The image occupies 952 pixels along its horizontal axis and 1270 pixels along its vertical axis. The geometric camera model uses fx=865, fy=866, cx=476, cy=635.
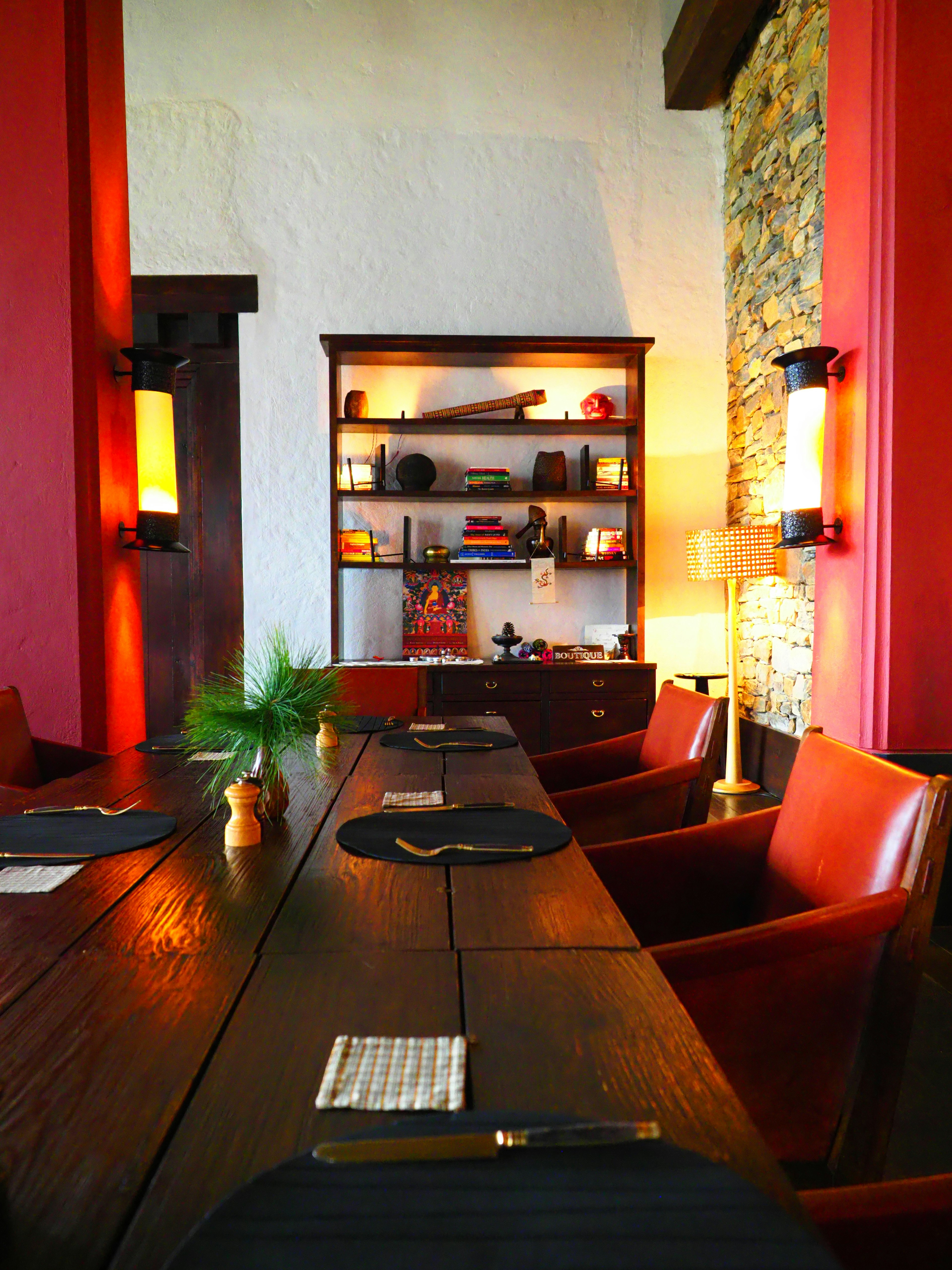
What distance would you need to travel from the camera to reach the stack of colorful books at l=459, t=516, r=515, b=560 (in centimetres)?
512

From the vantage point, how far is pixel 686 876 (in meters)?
1.68

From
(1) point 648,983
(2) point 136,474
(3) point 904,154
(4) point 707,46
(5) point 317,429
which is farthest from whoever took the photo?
(5) point 317,429

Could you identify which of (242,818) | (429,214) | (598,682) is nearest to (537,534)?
(598,682)

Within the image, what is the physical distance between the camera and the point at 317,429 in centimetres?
525

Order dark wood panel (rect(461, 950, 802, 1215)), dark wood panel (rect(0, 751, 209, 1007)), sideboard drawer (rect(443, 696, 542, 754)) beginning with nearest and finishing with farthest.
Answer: dark wood panel (rect(461, 950, 802, 1215))
dark wood panel (rect(0, 751, 209, 1007))
sideboard drawer (rect(443, 696, 542, 754))

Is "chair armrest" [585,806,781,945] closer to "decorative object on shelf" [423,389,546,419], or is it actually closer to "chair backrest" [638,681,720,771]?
"chair backrest" [638,681,720,771]

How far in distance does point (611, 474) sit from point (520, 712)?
4.92ft

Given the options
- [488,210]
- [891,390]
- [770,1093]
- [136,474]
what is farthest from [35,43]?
[770,1093]

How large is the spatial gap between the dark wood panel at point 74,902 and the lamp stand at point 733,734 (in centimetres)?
351

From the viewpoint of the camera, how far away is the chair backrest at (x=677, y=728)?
7.27ft

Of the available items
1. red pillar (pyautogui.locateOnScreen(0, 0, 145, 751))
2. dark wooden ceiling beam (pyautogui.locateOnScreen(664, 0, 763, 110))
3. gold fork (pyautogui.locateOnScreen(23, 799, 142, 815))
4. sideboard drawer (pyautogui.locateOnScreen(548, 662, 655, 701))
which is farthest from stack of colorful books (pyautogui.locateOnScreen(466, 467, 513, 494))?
gold fork (pyautogui.locateOnScreen(23, 799, 142, 815))

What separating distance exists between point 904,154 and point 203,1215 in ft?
10.9

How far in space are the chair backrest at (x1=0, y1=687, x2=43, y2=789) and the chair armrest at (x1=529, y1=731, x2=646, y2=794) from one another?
4.97 feet

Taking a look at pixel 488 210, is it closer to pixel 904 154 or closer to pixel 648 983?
pixel 904 154
